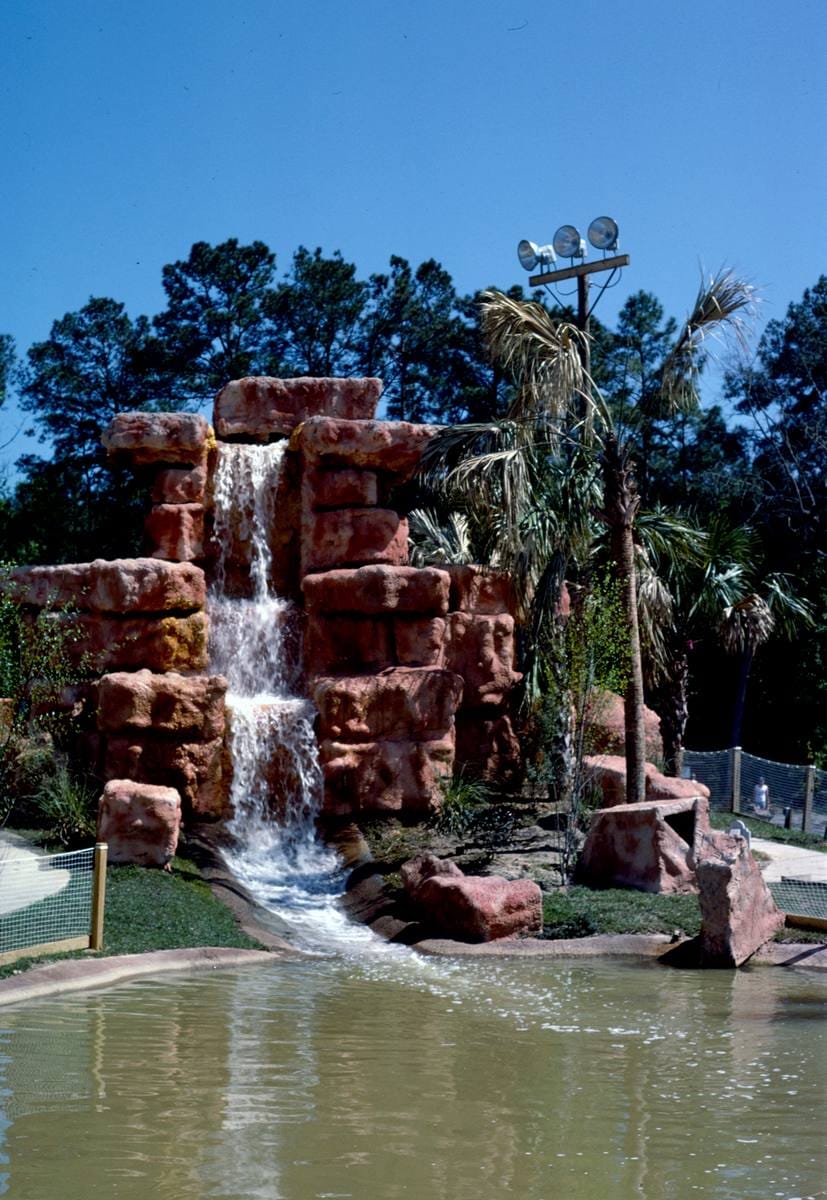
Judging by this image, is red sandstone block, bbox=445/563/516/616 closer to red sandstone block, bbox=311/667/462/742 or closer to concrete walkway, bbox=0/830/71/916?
red sandstone block, bbox=311/667/462/742

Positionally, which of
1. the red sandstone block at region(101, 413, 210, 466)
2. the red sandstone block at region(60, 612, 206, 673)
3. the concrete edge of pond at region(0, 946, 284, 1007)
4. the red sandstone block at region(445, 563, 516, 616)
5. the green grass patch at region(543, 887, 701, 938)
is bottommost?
the concrete edge of pond at region(0, 946, 284, 1007)

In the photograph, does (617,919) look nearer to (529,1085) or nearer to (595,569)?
A: (529,1085)

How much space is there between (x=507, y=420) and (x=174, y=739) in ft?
18.6

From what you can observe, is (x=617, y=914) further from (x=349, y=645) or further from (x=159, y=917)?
(x=349, y=645)

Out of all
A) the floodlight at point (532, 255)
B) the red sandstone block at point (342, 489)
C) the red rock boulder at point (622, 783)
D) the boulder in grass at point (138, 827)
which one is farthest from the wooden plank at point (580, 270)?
the boulder in grass at point (138, 827)

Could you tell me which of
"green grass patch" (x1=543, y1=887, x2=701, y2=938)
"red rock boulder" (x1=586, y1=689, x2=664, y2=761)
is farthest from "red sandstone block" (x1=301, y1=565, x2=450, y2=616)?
"green grass patch" (x1=543, y1=887, x2=701, y2=938)

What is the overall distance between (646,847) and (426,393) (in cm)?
2149

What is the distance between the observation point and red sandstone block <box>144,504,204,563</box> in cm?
2022

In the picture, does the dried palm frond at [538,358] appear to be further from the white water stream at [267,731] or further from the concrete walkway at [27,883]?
the concrete walkway at [27,883]

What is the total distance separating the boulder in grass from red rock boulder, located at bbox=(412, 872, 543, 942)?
3046mm

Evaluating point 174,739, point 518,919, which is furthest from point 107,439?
point 518,919

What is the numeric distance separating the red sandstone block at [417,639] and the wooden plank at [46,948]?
8418 mm

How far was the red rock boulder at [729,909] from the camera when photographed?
1238 centimetres

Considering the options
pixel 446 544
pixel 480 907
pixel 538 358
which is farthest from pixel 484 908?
pixel 446 544
